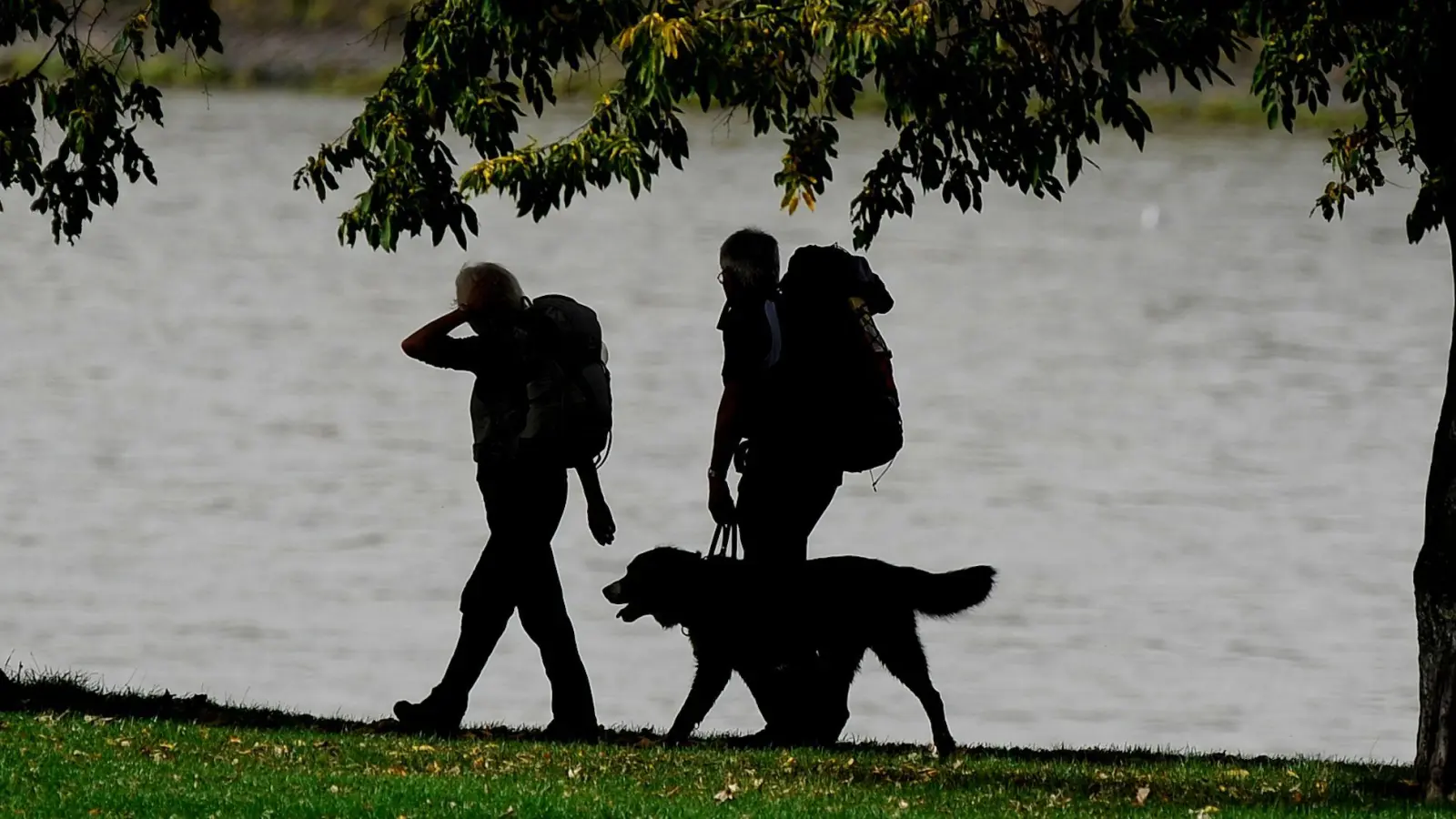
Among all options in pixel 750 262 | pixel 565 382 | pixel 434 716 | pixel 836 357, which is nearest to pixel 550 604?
pixel 434 716

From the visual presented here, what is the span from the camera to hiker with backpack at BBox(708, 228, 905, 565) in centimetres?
980

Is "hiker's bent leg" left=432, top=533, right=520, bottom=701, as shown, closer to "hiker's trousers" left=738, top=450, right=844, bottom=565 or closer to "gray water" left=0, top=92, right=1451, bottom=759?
"hiker's trousers" left=738, top=450, right=844, bottom=565

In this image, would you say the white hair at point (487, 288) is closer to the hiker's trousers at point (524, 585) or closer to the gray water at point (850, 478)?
the hiker's trousers at point (524, 585)

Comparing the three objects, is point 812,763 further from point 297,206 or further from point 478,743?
point 297,206

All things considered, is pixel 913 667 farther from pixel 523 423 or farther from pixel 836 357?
pixel 523 423

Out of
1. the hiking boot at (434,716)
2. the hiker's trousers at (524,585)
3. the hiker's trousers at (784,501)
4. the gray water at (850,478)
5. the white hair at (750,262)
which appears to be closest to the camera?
the white hair at (750,262)

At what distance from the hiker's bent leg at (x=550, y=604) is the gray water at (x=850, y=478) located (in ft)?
14.8

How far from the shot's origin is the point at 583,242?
2303 inches

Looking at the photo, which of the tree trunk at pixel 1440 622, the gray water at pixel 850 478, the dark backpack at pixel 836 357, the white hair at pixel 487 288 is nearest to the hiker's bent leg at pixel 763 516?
the dark backpack at pixel 836 357

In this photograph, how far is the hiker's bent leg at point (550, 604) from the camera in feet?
33.6

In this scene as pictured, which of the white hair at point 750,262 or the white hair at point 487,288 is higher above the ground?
the white hair at point 750,262

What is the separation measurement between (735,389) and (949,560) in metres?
12.4

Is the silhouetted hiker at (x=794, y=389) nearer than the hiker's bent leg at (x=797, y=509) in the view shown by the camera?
Yes

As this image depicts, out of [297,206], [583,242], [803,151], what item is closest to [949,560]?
[803,151]
